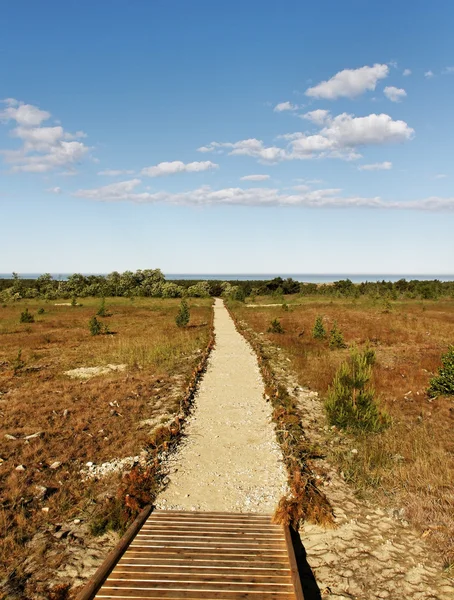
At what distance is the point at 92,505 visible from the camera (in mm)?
6461

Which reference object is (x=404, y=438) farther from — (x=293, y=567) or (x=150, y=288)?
(x=150, y=288)

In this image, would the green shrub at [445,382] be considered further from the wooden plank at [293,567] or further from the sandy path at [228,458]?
the wooden plank at [293,567]

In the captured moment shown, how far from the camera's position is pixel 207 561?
4.87 meters

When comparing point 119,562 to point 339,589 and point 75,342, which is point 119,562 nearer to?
point 339,589

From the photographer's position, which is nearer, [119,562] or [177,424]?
[119,562]

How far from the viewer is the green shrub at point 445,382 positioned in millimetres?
12109

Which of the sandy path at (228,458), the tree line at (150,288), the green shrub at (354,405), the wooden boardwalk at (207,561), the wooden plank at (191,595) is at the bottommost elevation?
the sandy path at (228,458)

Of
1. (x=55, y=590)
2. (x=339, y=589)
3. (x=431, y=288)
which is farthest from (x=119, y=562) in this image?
(x=431, y=288)

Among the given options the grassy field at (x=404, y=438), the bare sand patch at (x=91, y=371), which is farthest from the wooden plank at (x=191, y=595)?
the bare sand patch at (x=91, y=371)

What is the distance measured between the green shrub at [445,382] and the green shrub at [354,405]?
3406 millimetres

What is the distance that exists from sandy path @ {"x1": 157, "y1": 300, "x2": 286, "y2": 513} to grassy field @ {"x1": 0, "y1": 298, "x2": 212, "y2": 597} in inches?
42.8

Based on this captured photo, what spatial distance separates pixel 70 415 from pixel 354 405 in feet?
25.9

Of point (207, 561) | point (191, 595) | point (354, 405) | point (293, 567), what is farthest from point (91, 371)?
point (293, 567)

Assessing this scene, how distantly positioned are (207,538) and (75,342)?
21.5 meters
